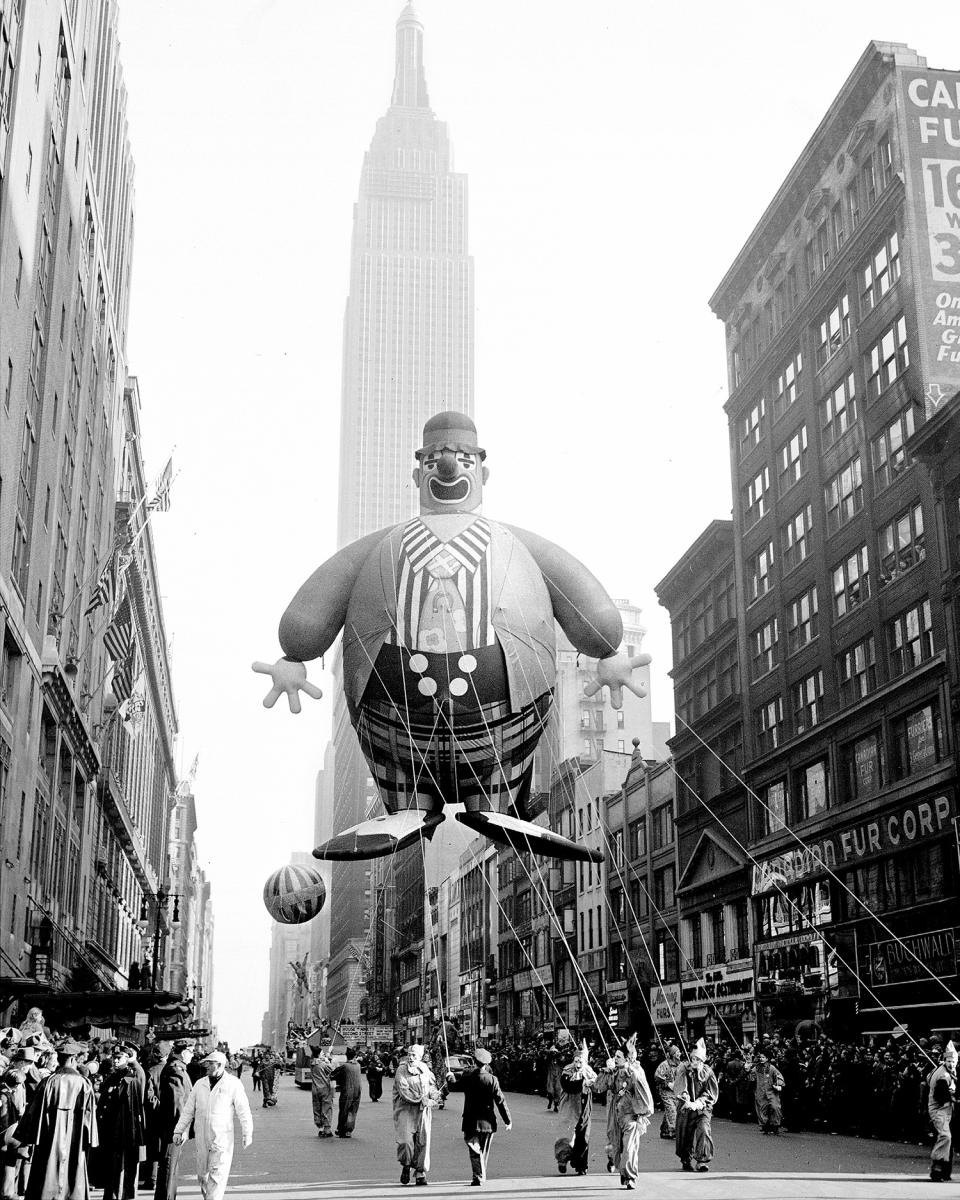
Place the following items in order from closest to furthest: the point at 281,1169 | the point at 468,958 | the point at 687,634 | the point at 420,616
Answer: the point at 420,616
the point at 281,1169
the point at 687,634
the point at 468,958

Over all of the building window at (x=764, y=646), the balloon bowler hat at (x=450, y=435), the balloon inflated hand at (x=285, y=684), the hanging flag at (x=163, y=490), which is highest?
the hanging flag at (x=163, y=490)

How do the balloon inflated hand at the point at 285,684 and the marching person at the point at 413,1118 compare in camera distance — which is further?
the marching person at the point at 413,1118

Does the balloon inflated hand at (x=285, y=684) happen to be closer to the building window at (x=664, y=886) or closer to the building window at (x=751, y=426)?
the building window at (x=751, y=426)

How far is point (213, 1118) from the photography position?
1330 cm

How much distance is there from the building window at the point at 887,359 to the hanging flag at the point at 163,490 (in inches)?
1088

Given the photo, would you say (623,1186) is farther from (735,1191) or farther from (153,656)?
(153,656)

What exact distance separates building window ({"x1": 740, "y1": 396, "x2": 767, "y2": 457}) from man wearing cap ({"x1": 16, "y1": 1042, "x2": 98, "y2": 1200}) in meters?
39.7

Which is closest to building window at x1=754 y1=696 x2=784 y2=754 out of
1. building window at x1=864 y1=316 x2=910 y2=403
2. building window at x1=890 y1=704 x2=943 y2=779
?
building window at x1=890 y1=704 x2=943 y2=779

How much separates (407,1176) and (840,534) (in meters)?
28.8

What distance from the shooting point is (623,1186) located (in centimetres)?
1602

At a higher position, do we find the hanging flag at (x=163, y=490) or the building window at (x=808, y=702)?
the hanging flag at (x=163, y=490)

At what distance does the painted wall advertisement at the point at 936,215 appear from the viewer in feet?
114

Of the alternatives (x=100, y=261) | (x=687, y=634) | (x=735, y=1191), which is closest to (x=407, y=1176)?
(x=735, y=1191)

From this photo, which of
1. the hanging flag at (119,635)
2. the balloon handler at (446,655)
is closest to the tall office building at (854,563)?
the balloon handler at (446,655)
